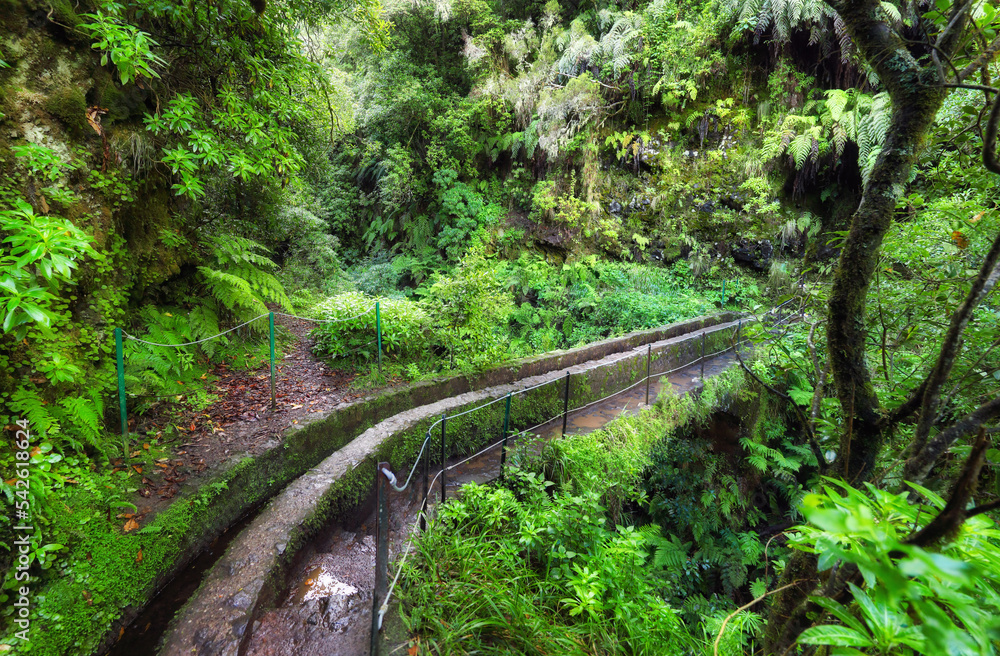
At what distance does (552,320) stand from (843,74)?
29.7 ft

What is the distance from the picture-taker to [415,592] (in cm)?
278

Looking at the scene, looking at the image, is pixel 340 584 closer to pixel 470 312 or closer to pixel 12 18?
pixel 470 312

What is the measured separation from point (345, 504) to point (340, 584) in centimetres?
Answer: 73

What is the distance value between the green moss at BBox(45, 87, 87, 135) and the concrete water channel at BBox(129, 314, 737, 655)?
317cm

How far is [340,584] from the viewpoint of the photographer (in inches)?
130

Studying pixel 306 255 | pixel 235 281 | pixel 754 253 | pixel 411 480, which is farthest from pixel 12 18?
pixel 754 253

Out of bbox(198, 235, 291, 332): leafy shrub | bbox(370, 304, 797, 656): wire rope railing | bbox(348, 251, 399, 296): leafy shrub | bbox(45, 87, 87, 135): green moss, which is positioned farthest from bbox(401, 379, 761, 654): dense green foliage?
bbox(348, 251, 399, 296): leafy shrub

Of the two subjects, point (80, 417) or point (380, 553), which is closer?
point (380, 553)

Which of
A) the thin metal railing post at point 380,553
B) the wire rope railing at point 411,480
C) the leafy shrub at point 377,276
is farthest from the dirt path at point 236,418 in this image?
the leafy shrub at point 377,276

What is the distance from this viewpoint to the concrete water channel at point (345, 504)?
107 inches

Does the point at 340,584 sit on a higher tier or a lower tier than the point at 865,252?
lower

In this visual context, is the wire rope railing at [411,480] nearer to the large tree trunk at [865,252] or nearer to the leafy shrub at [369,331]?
the large tree trunk at [865,252]

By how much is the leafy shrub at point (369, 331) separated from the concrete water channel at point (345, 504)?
2.64ft

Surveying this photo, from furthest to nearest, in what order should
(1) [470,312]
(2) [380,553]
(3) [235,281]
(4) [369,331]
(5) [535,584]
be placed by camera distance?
(4) [369,331], (1) [470,312], (3) [235,281], (5) [535,584], (2) [380,553]
